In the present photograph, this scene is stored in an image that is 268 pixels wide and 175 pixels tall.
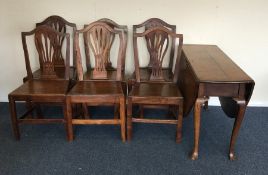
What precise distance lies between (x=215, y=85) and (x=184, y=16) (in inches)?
44.0

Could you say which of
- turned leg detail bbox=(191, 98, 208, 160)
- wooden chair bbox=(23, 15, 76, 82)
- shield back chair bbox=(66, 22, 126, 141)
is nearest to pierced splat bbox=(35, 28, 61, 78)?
wooden chair bbox=(23, 15, 76, 82)

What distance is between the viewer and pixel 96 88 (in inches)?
97.3

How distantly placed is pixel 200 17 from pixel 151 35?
0.67m

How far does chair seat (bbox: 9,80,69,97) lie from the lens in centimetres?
237

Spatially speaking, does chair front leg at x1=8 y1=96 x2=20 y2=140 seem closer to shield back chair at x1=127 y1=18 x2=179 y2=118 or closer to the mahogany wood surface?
shield back chair at x1=127 y1=18 x2=179 y2=118

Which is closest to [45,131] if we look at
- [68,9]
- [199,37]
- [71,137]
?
[71,137]

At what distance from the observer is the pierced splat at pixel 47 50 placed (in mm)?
2537

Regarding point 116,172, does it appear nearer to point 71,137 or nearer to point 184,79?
point 71,137

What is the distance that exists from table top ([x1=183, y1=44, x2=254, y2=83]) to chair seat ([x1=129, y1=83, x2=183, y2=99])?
291 mm

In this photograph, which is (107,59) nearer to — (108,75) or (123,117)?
(108,75)

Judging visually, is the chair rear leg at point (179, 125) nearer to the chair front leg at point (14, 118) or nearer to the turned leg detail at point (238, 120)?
the turned leg detail at point (238, 120)

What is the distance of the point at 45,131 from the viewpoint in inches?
105

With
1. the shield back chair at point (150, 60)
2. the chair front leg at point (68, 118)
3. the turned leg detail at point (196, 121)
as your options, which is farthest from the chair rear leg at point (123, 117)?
the turned leg detail at point (196, 121)

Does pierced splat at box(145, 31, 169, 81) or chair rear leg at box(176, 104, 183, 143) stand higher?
pierced splat at box(145, 31, 169, 81)
